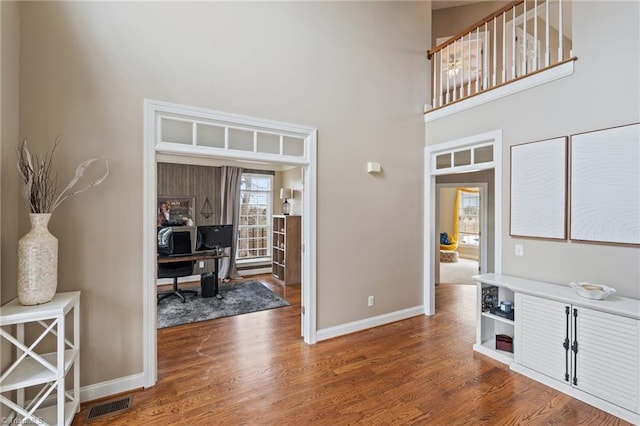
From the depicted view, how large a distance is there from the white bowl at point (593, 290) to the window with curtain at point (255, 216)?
5936mm

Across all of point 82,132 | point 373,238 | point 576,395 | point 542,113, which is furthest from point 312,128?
point 576,395

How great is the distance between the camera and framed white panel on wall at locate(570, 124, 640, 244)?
2.36 metres

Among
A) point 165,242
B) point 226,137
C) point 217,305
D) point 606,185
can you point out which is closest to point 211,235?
point 165,242

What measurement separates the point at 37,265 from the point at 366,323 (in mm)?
3200

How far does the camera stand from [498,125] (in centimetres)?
333

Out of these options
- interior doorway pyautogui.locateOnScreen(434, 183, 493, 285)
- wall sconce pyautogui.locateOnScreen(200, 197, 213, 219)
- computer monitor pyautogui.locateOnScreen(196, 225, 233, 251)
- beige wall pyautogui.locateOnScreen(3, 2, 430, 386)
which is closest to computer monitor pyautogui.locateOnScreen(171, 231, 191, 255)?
computer monitor pyautogui.locateOnScreen(196, 225, 233, 251)

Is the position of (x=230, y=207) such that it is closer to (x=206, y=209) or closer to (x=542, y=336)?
(x=206, y=209)

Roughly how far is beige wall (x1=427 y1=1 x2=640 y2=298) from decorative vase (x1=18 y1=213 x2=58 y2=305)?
4.07 metres

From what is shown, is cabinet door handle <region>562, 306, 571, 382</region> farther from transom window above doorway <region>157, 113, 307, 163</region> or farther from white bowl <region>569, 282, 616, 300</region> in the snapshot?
transom window above doorway <region>157, 113, 307, 163</region>

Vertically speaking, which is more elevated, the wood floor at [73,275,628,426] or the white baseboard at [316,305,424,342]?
the white baseboard at [316,305,424,342]

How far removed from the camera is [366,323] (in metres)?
3.68

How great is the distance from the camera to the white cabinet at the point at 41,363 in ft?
5.57

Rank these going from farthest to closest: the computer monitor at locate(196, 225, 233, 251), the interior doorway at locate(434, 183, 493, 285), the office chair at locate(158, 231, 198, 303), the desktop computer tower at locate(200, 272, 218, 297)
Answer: the interior doorway at locate(434, 183, 493, 285) → the computer monitor at locate(196, 225, 233, 251) → the desktop computer tower at locate(200, 272, 218, 297) → the office chair at locate(158, 231, 198, 303)

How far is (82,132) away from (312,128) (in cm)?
206
